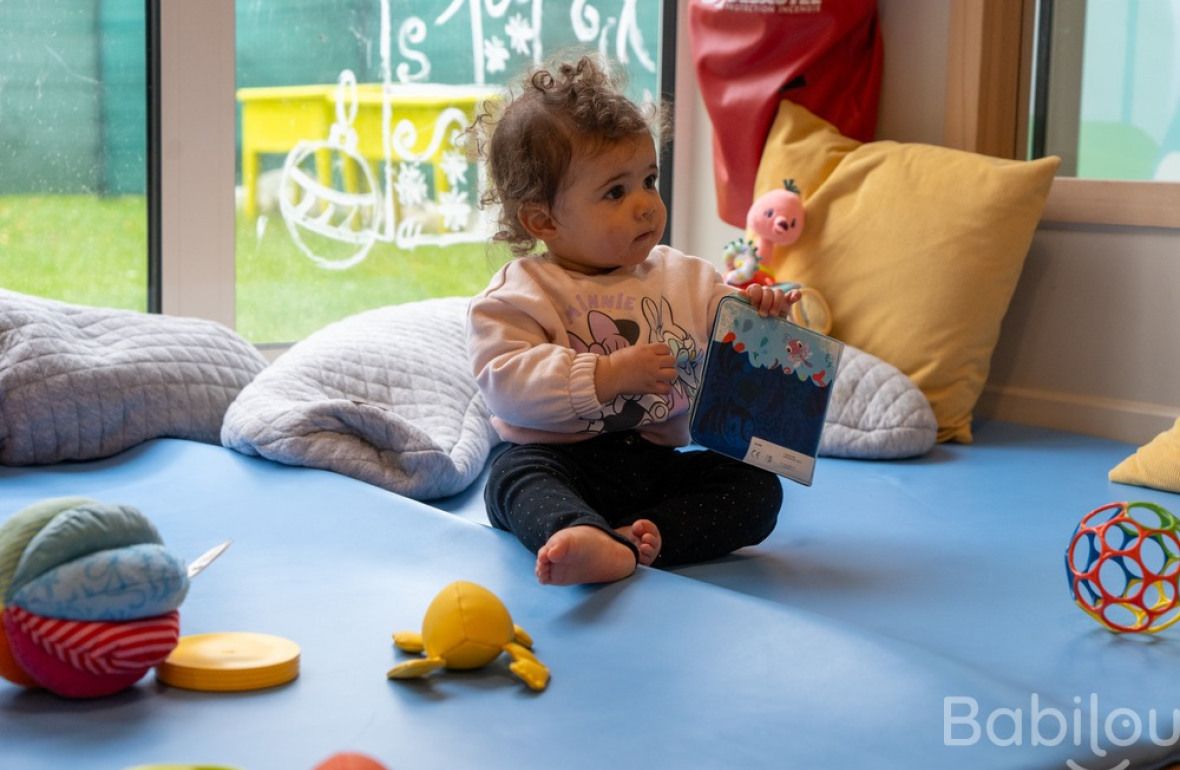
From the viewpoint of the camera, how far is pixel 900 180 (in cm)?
214

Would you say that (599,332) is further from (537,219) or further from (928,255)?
(928,255)

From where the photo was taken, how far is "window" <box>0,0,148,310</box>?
2.01 meters

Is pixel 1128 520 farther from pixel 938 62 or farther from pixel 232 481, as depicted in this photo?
pixel 938 62

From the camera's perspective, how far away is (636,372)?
134 centimetres

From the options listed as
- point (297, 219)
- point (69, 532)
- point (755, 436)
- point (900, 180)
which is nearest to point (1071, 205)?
point (900, 180)

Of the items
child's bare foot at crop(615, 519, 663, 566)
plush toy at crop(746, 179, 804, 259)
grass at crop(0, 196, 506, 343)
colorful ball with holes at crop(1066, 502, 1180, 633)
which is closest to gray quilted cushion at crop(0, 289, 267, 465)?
grass at crop(0, 196, 506, 343)

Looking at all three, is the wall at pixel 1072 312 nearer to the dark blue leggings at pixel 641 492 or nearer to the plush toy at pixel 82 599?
the dark blue leggings at pixel 641 492

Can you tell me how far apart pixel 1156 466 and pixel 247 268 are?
141 cm

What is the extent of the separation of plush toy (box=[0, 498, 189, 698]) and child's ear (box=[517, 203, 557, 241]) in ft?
2.19

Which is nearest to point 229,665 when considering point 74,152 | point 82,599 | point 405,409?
point 82,599

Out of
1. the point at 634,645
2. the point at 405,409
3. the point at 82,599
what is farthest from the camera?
the point at 405,409

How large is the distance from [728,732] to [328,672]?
0.30 metres

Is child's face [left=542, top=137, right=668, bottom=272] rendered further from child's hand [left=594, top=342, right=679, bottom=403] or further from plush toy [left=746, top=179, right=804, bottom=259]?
plush toy [left=746, top=179, right=804, bottom=259]

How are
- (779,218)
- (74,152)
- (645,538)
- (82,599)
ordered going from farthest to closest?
1. (779,218)
2. (74,152)
3. (645,538)
4. (82,599)
